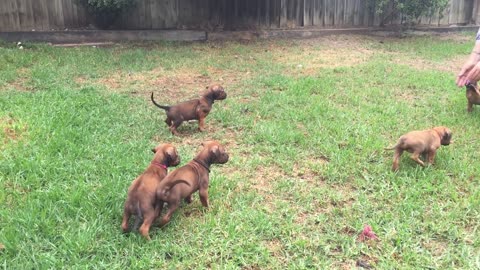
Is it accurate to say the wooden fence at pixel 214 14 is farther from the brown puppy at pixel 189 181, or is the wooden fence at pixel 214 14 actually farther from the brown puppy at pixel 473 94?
the brown puppy at pixel 189 181

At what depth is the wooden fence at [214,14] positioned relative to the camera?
409 inches

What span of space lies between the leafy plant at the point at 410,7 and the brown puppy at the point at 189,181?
1064cm

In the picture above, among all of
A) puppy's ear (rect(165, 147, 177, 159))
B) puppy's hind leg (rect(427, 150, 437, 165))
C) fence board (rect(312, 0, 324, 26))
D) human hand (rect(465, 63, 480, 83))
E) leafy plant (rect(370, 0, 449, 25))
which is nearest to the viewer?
puppy's ear (rect(165, 147, 177, 159))

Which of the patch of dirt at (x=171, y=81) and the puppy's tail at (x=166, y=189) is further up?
the patch of dirt at (x=171, y=81)

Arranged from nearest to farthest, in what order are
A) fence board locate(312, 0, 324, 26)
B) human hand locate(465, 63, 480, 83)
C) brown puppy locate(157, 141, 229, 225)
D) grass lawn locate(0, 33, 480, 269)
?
grass lawn locate(0, 33, 480, 269), brown puppy locate(157, 141, 229, 225), human hand locate(465, 63, 480, 83), fence board locate(312, 0, 324, 26)

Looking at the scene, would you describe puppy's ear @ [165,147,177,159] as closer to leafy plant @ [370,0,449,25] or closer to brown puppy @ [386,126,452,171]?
brown puppy @ [386,126,452,171]

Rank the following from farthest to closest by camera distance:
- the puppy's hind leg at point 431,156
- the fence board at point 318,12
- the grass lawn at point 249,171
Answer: the fence board at point 318,12
the puppy's hind leg at point 431,156
the grass lawn at point 249,171

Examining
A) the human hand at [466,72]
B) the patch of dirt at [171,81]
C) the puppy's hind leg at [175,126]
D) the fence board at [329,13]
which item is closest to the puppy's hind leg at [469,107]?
the human hand at [466,72]

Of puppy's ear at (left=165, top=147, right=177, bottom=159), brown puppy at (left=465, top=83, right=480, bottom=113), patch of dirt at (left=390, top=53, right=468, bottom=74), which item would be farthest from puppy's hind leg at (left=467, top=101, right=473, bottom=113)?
puppy's ear at (left=165, top=147, right=177, bottom=159)

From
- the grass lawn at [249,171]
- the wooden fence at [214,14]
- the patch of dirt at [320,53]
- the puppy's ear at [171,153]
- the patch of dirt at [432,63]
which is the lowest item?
the grass lawn at [249,171]

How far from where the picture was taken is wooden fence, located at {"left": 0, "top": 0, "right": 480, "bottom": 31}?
10.4 meters

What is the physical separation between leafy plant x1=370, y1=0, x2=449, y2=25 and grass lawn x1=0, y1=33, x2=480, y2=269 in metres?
4.95

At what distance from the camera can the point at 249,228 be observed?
3.14 m

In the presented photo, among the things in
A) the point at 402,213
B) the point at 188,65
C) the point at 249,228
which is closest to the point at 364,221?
the point at 402,213
